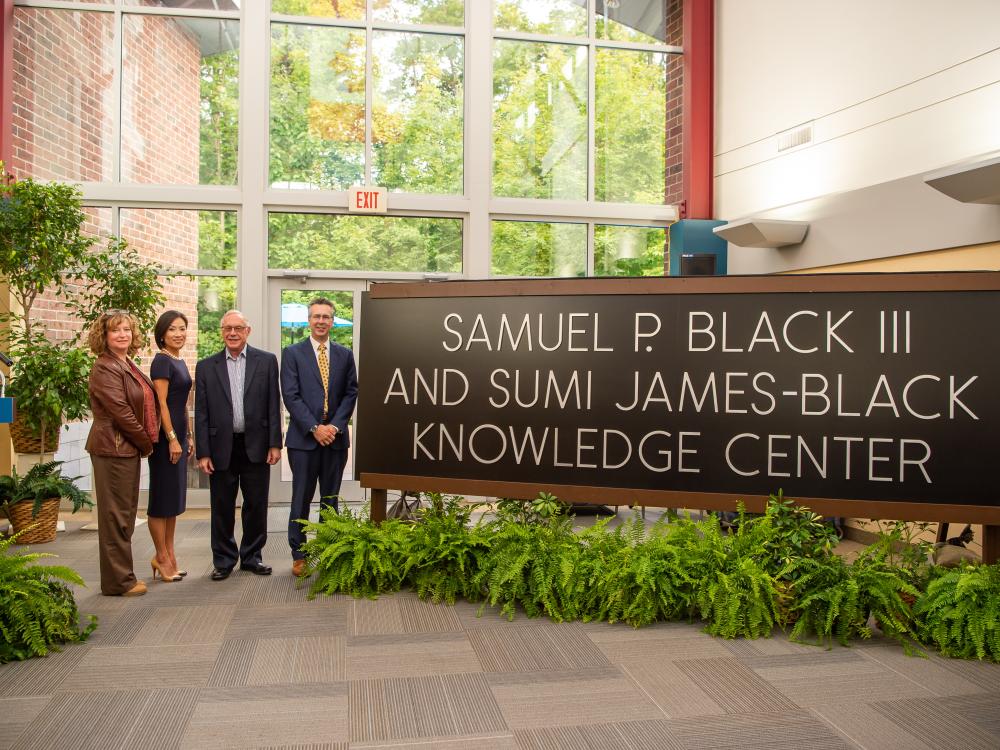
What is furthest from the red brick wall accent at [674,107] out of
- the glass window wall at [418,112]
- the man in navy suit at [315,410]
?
the man in navy suit at [315,410]

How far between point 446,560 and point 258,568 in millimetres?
1288

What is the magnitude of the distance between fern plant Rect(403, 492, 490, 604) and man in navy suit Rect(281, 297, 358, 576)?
728 millimetres

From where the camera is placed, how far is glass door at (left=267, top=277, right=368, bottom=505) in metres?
7.50

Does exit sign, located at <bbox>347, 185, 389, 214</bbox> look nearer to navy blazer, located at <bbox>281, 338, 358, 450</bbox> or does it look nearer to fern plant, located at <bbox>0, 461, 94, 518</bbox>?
navy blazer, located at <bbox>281, 338, 358, 450</bbox>

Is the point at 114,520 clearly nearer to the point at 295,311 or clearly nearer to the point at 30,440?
the point at 30,440

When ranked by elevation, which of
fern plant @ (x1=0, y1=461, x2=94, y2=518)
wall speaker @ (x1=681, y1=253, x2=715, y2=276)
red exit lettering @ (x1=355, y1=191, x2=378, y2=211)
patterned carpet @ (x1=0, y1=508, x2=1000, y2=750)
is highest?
red exit lettering @ (x1=355, y1=191, x2=378, y2=211)

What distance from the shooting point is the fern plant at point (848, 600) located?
359cm

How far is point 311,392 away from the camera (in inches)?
191

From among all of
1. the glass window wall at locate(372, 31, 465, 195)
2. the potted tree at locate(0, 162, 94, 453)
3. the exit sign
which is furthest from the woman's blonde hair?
the glass window wall at locate(372, 31, 465, 195)

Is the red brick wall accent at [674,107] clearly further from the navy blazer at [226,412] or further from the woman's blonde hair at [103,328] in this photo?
the woman's blonde hair at [103,328]

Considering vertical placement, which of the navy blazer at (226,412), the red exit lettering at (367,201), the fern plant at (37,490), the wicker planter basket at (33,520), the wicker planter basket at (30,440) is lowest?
the wicker planter basket at (33,520)

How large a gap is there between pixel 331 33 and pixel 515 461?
206 inches

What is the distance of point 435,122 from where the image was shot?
785 cm

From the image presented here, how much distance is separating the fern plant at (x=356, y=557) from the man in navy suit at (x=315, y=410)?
0.32m
